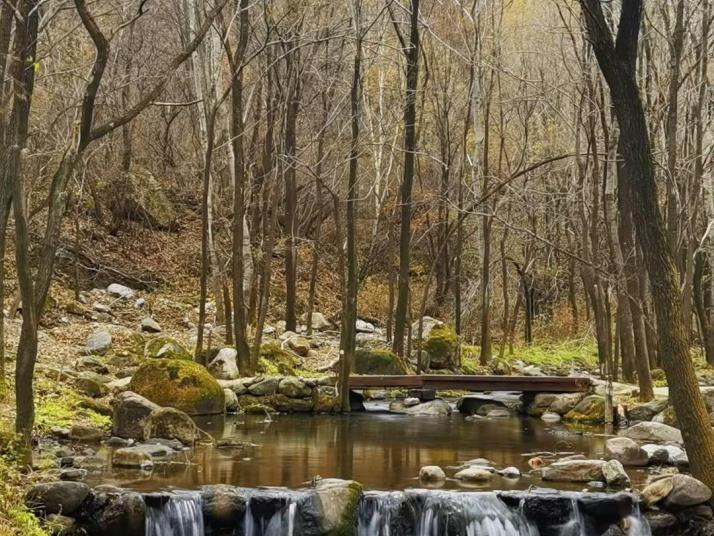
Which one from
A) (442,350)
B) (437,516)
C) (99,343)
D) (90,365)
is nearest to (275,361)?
(99,343)

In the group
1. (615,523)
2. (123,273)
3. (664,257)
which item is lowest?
(615,523)

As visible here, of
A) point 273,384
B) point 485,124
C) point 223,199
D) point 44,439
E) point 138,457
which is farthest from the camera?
point 223,199

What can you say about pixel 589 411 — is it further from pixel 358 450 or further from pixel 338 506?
pixel 338 506

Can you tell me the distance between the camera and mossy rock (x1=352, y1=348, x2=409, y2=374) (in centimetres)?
1967

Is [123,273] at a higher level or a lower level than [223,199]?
lower

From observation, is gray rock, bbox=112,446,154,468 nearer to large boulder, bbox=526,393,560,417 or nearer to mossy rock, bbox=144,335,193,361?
mossy rock, bbox=144,335,193,361

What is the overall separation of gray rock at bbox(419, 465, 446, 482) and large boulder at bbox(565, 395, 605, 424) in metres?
6.55

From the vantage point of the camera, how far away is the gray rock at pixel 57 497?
8.39m

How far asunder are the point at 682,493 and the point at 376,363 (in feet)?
35.6

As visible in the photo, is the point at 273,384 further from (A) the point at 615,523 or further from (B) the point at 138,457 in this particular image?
(A) the point at 615,523

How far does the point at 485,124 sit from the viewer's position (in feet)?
81.0

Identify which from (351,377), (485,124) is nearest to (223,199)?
(485,124)

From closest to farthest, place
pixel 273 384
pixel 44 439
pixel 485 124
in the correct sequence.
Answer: pixel 44 439 → pixel 273 384 → pixel 485 124

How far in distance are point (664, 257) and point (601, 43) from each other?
2.42 m
